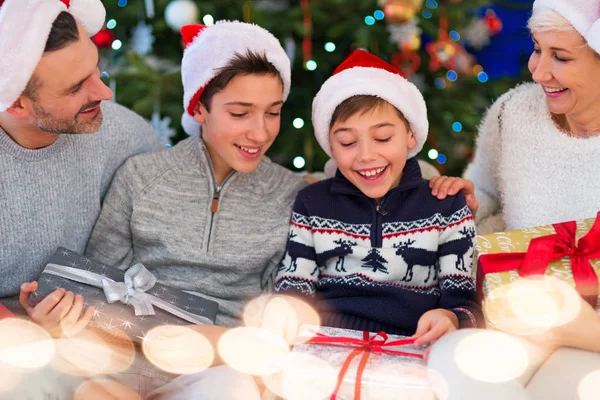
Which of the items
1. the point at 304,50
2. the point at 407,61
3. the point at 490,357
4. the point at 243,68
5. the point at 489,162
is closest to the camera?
the point at 490,357

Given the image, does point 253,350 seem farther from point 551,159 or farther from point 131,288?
point 551,159

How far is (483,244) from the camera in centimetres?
163

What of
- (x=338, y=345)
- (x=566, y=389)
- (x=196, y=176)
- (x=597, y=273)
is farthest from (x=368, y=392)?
(x=196, y=176)

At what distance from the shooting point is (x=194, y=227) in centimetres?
201

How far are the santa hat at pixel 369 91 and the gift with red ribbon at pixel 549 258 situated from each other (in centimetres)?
48

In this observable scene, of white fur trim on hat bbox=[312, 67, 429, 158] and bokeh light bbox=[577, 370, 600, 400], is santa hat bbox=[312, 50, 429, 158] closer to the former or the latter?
white fur trim on hat bbox=[312, 67, 429, 158]

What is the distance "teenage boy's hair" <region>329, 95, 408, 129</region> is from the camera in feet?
6.05

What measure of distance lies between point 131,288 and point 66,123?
509mm

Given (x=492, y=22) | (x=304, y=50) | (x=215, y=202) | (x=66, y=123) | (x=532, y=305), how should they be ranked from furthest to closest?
(x=492, y=22), (x=304, y=50), (x=215, y=202), (x=66, y=123), (x=532, y=305)

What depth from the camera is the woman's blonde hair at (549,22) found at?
1739mm

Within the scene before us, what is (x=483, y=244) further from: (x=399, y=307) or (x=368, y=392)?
(x=368, y=392)

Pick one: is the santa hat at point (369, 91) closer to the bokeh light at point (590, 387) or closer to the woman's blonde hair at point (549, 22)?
the woman's blonde hair at point (549, 22)

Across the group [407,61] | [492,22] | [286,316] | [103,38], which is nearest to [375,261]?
[286,316]

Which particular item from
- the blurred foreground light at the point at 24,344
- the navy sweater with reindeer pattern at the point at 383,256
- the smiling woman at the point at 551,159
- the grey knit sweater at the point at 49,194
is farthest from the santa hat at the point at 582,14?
the blurred foreground light at the point at 24,344
